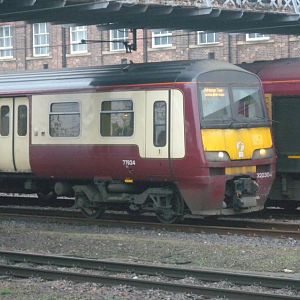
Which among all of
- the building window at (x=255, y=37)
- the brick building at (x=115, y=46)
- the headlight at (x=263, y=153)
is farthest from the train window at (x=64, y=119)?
the building window at (x=255, y=37)

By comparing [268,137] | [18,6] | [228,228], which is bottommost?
[228,228]

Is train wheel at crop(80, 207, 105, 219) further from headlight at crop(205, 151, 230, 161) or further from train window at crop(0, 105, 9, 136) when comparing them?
headlight at crop(205, 151, 230, 161)

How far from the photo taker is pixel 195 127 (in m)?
14.2

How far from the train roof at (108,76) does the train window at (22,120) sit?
369 mm

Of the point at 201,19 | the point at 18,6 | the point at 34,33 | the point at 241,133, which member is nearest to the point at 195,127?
the point at 241,133

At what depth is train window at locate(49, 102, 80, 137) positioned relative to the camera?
16.0m

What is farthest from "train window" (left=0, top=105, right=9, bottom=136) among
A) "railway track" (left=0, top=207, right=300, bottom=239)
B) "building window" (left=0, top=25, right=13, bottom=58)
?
"building window" (left=0, top=25, right=13, bottom=58)

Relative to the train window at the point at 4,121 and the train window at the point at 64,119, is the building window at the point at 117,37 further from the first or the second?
the train window at the point at 64,119

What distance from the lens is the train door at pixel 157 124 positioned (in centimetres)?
1460

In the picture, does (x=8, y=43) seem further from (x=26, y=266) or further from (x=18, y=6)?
(x=26, y=266)

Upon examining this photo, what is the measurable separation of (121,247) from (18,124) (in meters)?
5.47

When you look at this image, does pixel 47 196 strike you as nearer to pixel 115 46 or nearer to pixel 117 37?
pixel 117 37

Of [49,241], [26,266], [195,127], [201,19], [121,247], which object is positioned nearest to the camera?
[26,266]

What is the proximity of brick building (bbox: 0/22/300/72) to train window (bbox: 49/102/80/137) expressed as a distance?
16068 mm
